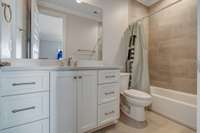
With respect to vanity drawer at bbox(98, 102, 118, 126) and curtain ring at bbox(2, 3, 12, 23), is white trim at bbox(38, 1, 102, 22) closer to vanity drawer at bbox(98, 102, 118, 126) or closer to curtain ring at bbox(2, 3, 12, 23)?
curtain ring at bbox(2, 3, 12, 23)

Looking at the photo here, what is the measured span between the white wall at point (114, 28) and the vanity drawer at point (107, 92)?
0.77 meters

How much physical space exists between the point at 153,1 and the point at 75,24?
1988mm

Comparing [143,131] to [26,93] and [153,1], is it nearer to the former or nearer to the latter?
[26,93]

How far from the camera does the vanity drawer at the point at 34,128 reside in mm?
1094

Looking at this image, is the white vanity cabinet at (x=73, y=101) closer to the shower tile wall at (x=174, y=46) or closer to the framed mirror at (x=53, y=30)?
the framed mirror at (x=53, y=30)

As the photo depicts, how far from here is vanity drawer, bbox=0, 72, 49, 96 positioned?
104 cm

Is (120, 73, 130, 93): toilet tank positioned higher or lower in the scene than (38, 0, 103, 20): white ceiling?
lower

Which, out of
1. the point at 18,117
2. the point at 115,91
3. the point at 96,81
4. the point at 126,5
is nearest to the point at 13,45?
the point at 18,117

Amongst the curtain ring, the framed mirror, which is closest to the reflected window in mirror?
the framed mirror

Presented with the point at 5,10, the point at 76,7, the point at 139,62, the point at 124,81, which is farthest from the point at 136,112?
the point at 5,10

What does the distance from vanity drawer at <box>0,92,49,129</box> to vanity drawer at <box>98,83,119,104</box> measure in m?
0.69

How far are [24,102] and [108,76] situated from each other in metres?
1.04

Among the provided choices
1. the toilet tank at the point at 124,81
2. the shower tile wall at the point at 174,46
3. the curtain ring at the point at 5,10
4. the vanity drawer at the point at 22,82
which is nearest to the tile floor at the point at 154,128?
the toilet tank at the point at 124,81

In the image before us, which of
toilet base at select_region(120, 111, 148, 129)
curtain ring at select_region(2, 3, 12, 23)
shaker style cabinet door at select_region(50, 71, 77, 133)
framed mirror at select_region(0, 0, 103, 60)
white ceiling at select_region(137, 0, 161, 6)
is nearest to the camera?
shaker style cabinet door at select_region(50, 71, 77, 133)
